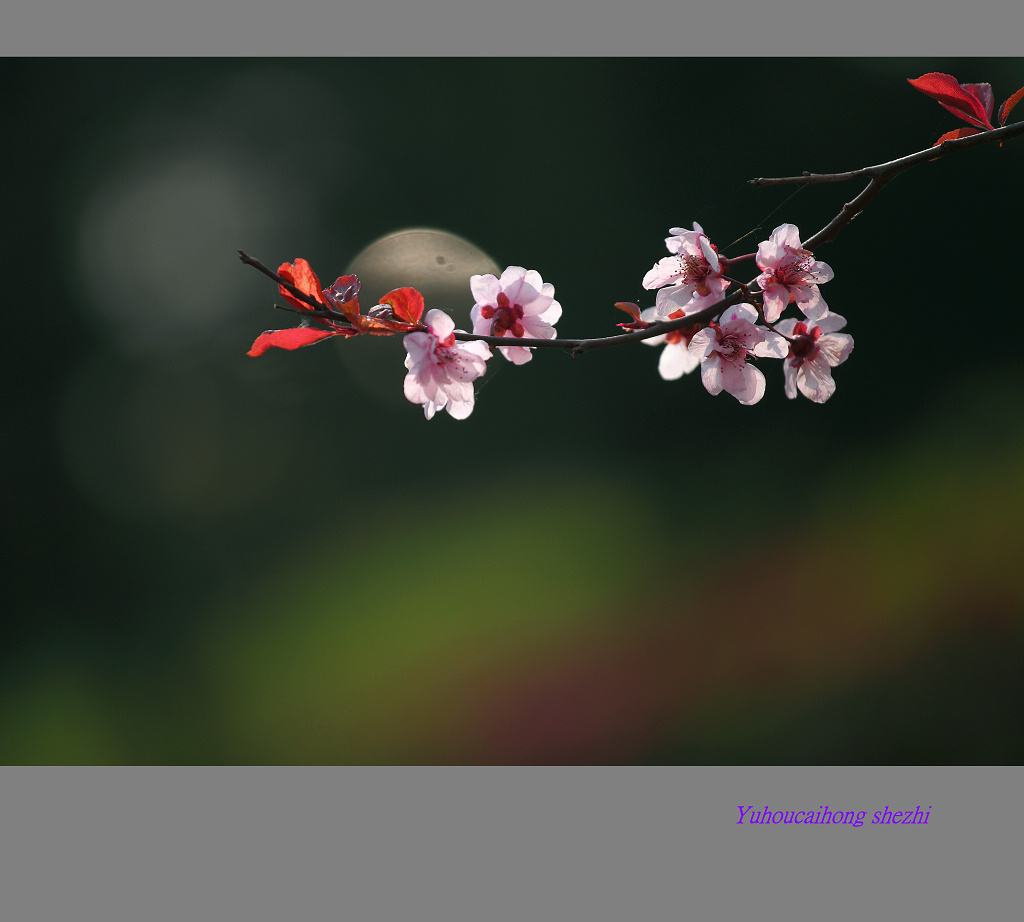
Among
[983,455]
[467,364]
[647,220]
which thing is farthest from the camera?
[647,220]

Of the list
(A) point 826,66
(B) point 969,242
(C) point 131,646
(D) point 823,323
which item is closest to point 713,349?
(D) point 823,323

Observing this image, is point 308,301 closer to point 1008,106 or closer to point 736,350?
point 736,350

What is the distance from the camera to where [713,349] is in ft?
2.00

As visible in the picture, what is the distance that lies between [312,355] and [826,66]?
192 cm

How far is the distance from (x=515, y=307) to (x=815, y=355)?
0.29 m

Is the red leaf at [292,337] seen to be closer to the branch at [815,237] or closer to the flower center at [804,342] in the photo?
the branch at [815,237]

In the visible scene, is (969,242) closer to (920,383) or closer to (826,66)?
(920,383)

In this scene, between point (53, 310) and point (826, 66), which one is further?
point (53, 310)

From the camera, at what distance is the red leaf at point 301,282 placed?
0.53m

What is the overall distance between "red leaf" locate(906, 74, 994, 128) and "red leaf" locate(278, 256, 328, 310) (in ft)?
1.58

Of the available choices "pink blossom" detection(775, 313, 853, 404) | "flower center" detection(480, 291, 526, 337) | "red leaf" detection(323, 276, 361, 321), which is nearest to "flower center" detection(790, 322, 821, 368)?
"pink blossom" detection(775, 313, 853, 404)

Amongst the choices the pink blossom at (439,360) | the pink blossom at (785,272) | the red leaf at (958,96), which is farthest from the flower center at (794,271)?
the pink blossom at (439,360)

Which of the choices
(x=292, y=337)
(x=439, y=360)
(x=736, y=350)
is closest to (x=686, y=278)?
(x=736, y=350)

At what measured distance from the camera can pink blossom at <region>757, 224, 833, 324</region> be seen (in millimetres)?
579
